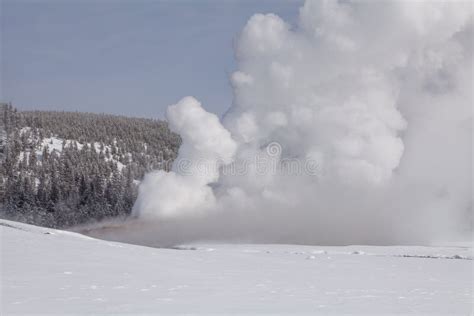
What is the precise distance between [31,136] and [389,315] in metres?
150

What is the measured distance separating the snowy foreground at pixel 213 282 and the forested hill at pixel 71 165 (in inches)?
2950

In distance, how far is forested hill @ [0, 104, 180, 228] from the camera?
104000 mm

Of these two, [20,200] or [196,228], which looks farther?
[20,200]

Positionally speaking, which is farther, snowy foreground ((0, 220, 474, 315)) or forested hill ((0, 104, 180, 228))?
forested hill ((0, 104, 180, 228))

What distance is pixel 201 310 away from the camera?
15234 millimetres

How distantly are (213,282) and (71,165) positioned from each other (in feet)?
338

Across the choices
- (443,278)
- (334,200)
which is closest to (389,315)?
(443,278)

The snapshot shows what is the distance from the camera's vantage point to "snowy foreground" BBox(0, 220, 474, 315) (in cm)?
1594

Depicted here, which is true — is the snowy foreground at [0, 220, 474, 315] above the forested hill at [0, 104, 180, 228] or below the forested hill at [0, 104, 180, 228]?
below

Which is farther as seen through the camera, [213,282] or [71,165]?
[71,165]

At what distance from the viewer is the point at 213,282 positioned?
20.8 m

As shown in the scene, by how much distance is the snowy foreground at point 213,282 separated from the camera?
15938 mm

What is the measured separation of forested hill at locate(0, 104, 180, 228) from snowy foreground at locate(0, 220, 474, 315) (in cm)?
7492

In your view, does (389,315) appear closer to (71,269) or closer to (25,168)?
(71,269)
